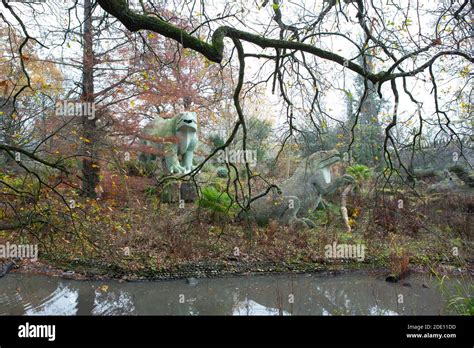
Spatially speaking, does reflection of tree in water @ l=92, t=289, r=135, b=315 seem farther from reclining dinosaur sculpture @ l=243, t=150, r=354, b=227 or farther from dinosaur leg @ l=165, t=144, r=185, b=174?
dinosaur leg @ l=165, t=144, r=185, b=174

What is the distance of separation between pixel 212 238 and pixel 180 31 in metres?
7.36

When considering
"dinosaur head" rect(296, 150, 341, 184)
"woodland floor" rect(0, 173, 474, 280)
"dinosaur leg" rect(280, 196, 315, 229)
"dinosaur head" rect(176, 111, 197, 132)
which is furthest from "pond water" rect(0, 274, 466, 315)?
"dinosaur head" rect(176, 111, 197, 132)

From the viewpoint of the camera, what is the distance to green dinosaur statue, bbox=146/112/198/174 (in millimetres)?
11814

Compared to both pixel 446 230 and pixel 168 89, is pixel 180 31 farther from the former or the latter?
pixel 446 230

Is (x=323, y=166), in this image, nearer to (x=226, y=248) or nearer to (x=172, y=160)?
(x=226, y=248)

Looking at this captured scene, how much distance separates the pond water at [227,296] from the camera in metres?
6.87

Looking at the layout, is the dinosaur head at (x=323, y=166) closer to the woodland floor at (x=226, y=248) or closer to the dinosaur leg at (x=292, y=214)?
the dinosaur leg at (x=292, y=214)

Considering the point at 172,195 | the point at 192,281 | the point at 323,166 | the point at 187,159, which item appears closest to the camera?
the point at 192,281

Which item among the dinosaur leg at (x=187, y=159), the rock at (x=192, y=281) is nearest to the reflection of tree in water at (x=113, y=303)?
the rock at (x=192, y=281)

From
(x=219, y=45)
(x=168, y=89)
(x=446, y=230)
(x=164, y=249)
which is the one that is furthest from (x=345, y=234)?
(x=219, y=45)

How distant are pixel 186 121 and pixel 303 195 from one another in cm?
396

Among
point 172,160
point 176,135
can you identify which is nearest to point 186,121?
point 176,135

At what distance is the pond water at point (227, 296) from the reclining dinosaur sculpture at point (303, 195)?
8.80ft

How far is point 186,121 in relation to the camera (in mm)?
11711
